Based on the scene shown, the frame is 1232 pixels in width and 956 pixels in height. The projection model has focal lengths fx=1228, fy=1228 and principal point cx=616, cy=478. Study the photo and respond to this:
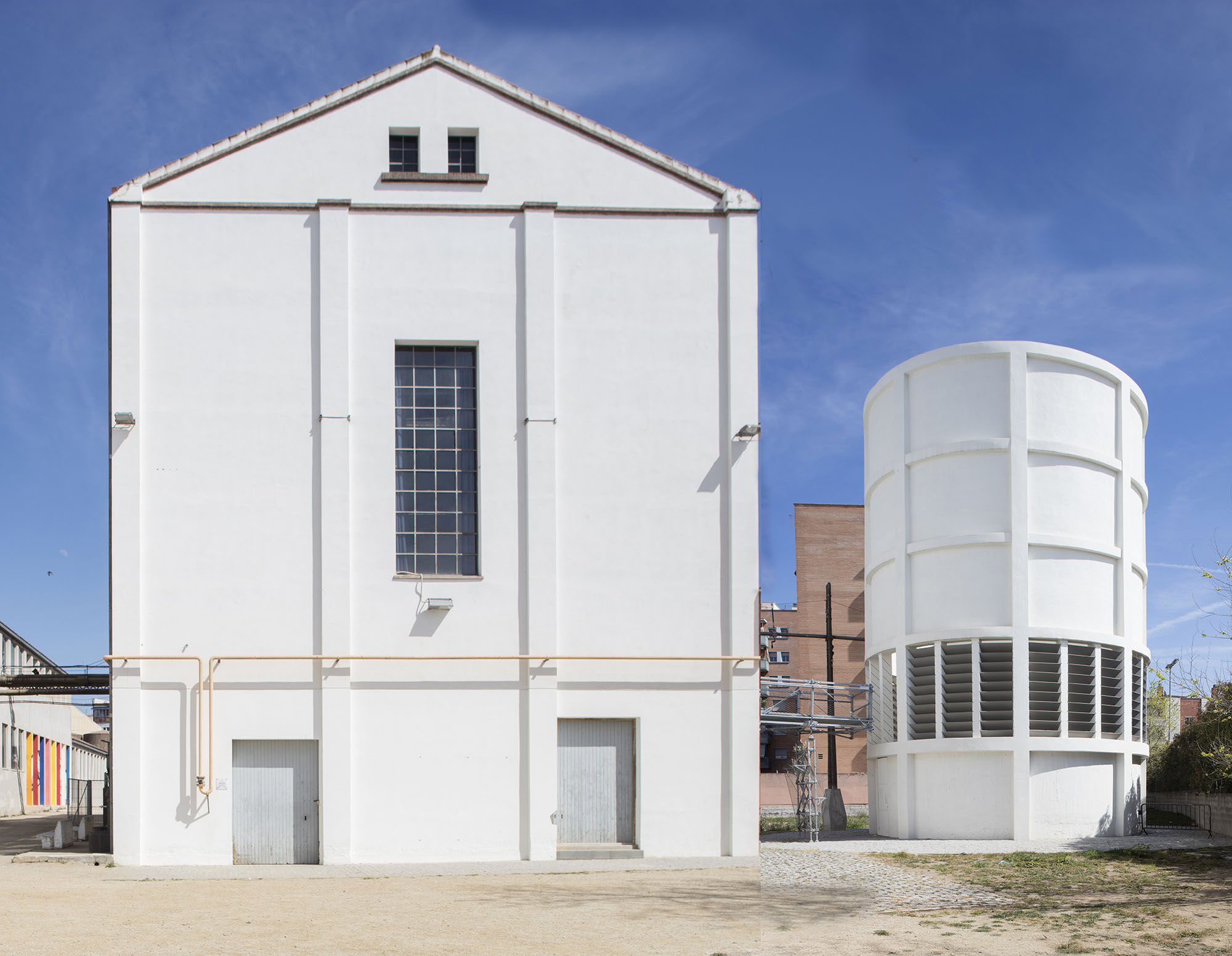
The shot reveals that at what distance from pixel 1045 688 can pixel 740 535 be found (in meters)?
9.30

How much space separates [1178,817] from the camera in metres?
31.2

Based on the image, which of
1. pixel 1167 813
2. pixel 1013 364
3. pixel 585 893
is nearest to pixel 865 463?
pixel 1013 364

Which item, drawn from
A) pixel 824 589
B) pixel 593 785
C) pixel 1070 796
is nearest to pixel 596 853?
pixel 593 785

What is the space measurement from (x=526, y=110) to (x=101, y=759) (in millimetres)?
67343

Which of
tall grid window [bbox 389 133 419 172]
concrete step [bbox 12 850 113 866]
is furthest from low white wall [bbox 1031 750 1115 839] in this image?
concrete step [bbox 12 850 113 866]

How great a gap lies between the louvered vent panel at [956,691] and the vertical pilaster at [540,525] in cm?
1009

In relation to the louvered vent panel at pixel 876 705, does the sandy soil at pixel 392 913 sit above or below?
below

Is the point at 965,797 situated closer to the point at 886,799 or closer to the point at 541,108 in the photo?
the point at 886,799

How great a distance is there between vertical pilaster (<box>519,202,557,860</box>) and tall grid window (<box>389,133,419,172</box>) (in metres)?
2.20

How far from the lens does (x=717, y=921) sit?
1447 cm

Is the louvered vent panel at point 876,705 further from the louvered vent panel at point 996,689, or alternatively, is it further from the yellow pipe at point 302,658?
the yellow pipe at point 302,658

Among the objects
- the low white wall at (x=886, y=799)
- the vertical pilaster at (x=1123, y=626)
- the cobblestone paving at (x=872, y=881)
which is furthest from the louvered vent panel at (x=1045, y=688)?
the cobblestone paving at (x=872, y=881)

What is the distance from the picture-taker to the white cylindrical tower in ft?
85.0

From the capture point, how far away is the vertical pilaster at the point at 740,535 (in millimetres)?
20594
